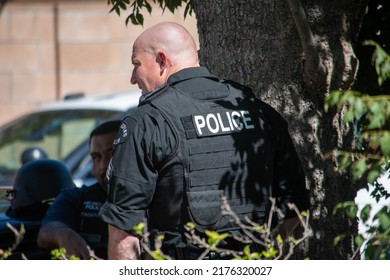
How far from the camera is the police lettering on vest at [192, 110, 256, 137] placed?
12.0 feet

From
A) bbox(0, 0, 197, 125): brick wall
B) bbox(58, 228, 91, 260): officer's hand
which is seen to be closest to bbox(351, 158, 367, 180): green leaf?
→ bbox(58, 228, 91, 260): officer's hand

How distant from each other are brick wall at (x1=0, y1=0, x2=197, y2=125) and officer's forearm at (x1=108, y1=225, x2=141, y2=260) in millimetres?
10484

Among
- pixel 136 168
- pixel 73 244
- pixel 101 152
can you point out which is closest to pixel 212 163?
pixel 136 168

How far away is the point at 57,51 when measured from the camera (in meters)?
14.2

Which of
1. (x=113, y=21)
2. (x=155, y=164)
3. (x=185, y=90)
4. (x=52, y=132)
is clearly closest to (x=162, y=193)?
(x=155, y=164)

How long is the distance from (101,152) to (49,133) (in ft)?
12.9

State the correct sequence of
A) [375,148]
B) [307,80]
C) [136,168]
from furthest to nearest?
[307,80]
[136,168]
[375,148]

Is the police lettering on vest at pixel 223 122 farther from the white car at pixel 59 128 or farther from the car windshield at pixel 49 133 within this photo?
the car windshield at pixel 49 133

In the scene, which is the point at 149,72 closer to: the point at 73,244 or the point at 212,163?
the point at 212,163

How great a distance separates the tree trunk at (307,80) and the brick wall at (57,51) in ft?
32.0

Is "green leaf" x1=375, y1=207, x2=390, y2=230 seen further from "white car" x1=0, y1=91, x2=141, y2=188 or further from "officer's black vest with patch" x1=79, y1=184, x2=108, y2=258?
"white car" x1=0, y1=91, x2=141, y2=188

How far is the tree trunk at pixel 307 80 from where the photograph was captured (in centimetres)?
423

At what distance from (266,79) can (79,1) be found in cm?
1011
